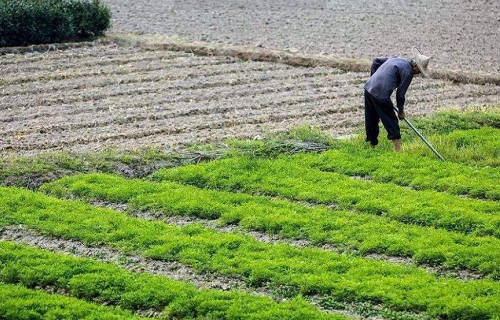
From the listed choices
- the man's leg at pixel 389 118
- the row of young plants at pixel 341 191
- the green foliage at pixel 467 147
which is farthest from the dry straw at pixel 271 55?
the row of young plants at pixel 341 191

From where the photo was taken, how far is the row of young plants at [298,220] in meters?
9.95

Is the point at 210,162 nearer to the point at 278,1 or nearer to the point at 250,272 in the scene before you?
the point at 250,272

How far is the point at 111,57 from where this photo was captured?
18781mm

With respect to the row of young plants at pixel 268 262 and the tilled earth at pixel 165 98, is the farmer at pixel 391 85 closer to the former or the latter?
the tilled earth at pixel 165 98

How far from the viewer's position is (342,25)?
22.6 m

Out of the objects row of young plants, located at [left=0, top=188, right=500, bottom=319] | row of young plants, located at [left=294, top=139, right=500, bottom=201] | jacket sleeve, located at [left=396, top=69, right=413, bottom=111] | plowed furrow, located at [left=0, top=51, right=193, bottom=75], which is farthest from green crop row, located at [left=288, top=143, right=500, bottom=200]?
plowed furrow, located at [left=0, top=51, right=193, bottom=75]

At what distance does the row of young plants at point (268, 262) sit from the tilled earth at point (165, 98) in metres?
2.52

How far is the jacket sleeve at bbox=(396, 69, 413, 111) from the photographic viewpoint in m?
12.6

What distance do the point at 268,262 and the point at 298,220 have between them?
1286mm

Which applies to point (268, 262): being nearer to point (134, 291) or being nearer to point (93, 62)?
point (134, 291)

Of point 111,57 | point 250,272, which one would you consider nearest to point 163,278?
point 250,272

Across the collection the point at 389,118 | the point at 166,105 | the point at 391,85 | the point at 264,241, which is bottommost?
the point at 264,241

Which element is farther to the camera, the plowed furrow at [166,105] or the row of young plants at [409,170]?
the plowed furrow at [166,105]

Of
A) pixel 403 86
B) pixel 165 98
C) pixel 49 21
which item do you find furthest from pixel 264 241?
pixel 49 21
